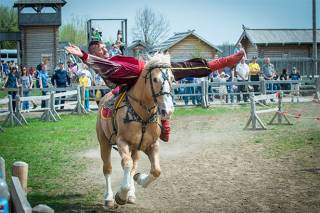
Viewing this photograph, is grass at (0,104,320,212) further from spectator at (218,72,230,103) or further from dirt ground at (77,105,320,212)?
spectator at (218,72,230,103)

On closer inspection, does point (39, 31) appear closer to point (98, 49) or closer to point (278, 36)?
point (278, 36)

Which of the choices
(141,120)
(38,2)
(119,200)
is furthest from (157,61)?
(38,2)

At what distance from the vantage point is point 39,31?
50031mm

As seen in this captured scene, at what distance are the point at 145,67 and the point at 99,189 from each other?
97.5 inches

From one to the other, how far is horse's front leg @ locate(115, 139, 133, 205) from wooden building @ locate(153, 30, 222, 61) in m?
43.0

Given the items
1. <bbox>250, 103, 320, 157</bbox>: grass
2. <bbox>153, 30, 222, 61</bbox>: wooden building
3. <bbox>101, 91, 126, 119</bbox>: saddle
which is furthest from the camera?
<bbox>153, 30, 222, 61</bbox>: wooden building

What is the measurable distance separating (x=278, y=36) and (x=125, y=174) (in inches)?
1724

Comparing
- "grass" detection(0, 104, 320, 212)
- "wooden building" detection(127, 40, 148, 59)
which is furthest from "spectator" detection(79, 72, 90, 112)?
"wooden building" detection(127, 40, 148, 59)

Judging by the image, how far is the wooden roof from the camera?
48.4 meters

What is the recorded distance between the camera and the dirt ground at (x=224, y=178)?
786 cm

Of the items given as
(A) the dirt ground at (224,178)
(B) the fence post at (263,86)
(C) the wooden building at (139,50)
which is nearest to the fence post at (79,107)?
(C) the wooden building at (139,50)

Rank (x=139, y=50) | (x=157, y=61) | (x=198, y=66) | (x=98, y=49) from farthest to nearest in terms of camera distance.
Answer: (x=139, y=50), (x=98, y=49), (x=198, y=66), (x=157, y=61)

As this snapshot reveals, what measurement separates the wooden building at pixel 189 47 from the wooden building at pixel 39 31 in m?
9.74

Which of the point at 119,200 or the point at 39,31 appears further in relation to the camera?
the point at 39,31
